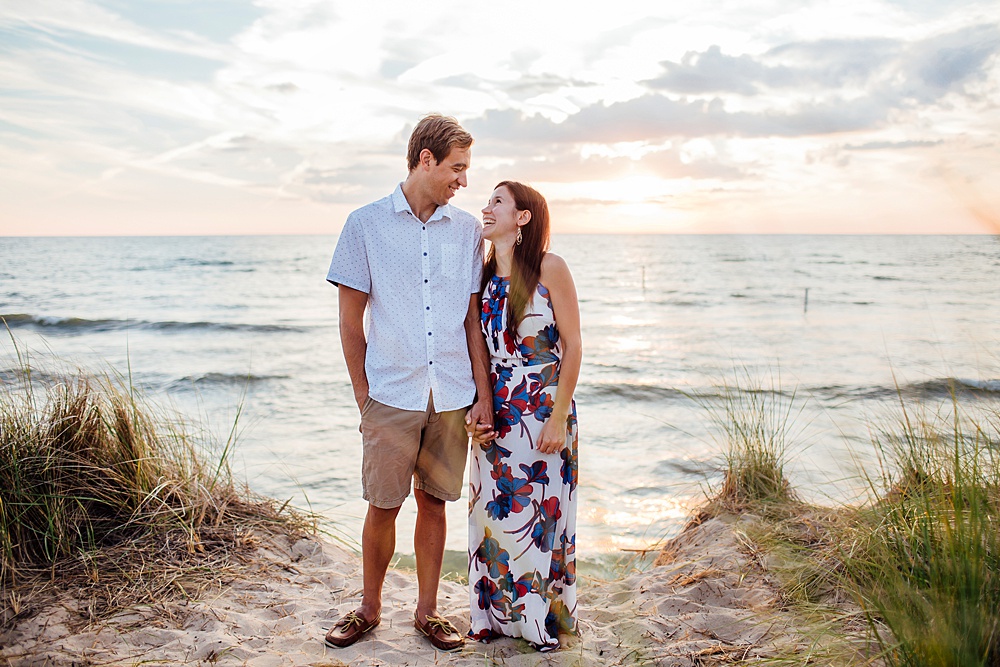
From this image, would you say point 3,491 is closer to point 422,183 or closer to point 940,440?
point 422,183

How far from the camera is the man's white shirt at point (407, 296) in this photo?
125 inches

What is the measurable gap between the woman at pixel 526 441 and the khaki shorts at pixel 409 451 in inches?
5.3

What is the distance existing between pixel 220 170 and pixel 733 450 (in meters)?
40.4

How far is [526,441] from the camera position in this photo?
3.24m

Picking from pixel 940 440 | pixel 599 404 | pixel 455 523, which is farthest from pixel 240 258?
pixel 940 440

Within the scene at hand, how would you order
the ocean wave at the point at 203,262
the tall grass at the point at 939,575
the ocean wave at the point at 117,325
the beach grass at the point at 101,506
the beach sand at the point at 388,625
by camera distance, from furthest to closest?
the ocean wave at the point at 203,262, the ocean wave at the point at 117,325, the beach grass at the point at 101,506, the beach sand at the point at 388,625, the tall grass at the point at 939,575

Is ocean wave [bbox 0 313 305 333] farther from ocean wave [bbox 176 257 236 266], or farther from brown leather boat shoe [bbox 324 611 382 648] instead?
ocean wave [bbox 176 257 236 266]

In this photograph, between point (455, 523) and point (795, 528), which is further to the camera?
point (455, 523)

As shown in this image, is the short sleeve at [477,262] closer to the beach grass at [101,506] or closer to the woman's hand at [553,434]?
the woman's hand at [553,434]

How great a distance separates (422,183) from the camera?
3176 mm

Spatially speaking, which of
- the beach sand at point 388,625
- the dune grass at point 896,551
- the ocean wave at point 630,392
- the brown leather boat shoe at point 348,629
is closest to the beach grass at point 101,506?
the beach sand at point 388,625

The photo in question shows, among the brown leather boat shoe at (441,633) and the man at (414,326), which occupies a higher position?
the man at (414,326)

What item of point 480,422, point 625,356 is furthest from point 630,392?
point 480,422

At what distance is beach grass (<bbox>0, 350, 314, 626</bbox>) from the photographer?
3434 millimetres
